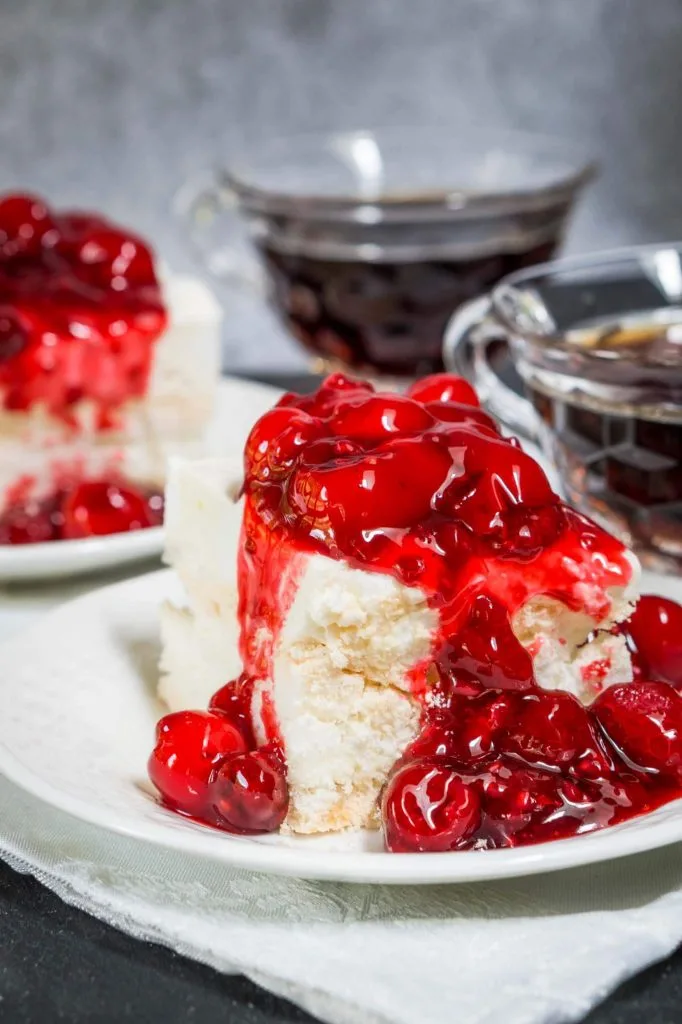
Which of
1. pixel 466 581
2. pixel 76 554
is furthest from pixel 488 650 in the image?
pixel 76 554

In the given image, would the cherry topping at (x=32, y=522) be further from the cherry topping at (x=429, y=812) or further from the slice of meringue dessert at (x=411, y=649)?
the cherry topping at (x=429, y=812)

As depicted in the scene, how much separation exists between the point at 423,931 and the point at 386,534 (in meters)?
0.32

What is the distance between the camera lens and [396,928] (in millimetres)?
1223

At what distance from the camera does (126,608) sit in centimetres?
169

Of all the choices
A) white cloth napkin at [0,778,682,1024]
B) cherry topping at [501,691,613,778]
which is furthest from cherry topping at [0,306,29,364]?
cherry topping at [501,691,613,778]

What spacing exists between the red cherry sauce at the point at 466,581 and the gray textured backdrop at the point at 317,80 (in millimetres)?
2371

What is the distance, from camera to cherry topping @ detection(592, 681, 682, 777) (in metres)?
1.30

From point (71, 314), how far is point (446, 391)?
33.1 inches

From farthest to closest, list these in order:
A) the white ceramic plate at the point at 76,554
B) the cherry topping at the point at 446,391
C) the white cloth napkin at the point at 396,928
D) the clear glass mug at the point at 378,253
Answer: the clear glass mug at the point at 378,253
the white ceramic plate at the point at 76,554
the cherry topping at the point at 446,391
the white cloth napkin at the point at 396,928

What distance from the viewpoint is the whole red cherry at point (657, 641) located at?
1469 millimetres

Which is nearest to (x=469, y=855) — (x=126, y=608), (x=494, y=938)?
(x=494, y=938)

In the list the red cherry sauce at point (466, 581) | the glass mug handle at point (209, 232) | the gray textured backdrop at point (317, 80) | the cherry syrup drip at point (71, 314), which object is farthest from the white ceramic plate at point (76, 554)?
the gray textured backdrop at point (317, 80)

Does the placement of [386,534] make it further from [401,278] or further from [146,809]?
[401,278]

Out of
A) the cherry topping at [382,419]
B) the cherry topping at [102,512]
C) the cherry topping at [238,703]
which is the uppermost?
the cherry topping at [382,419]
